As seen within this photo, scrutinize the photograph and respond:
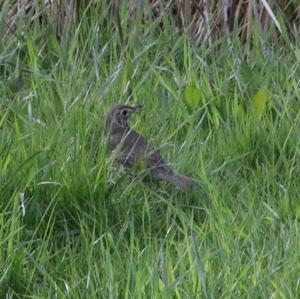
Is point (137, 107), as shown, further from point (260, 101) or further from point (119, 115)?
point (260, 101)

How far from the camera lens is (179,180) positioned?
4660 millimetres

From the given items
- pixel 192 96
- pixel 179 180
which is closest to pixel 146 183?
pixel 179 180

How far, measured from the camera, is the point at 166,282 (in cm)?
356

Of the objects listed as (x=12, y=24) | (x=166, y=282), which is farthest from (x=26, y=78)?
(x=166, y=282)

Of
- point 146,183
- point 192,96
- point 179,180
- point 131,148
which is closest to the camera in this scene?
point 179,180

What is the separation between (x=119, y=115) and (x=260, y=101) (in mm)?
621

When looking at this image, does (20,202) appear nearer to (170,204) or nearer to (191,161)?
(170,204)

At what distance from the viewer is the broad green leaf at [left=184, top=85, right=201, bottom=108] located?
545 centimetres

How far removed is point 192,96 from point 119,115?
43 cm

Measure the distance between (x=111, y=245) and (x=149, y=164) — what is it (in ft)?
2.42

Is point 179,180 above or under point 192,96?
above

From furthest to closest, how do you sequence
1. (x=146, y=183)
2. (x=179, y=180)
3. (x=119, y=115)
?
(x=119, y=115), (x=146, y=183), (x=179, y=180)

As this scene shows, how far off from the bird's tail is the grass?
0.05 meters

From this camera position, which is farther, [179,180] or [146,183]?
[146,183]
